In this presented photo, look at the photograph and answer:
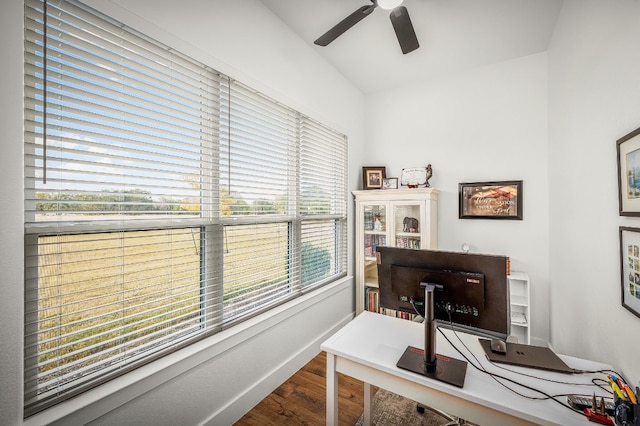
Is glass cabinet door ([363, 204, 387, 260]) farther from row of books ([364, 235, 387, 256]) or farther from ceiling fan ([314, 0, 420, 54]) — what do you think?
ceiling fan ([314, 0, 420, 54])

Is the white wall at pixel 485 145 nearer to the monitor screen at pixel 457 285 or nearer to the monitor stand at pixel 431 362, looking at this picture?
the monitor screen at pixel 457 285

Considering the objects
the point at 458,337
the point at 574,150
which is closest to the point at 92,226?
the point at 458,337

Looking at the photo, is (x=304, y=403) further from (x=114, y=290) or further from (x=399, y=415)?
(x=114, y=290)

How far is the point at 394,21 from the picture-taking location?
1.77 meters

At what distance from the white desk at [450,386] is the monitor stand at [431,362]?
3 cm

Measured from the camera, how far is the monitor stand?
1.14 meters

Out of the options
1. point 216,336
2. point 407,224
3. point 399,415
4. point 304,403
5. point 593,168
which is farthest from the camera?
point 407,224

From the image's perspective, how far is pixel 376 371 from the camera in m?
1.26

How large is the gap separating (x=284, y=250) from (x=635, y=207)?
206 cm

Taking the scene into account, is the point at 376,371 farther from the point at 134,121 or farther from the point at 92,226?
the point at 134,121

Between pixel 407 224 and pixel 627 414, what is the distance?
7.32 feet

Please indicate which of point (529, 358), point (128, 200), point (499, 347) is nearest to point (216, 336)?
point (128, 200)

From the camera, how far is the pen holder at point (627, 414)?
33.0 inches

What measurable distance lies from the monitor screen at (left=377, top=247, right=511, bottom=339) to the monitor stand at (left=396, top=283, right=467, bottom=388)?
2.8 inches
